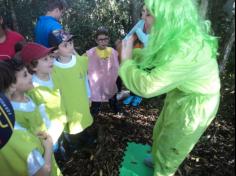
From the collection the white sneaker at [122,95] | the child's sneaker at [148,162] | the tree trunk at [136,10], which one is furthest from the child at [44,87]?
the tree trunk at [136,10]

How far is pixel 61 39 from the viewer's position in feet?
9.70

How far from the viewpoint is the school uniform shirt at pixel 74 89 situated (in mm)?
2881

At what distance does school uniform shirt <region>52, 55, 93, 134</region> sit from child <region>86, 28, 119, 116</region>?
2.61 feet

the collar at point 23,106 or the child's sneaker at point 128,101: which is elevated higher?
the collar at point 23,106

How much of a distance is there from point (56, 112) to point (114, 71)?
1637 mm

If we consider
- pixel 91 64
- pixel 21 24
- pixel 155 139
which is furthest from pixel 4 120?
pixel 21 24

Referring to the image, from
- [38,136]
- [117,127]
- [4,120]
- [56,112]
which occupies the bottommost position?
[117,127]

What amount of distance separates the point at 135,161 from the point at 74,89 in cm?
102

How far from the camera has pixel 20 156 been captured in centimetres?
160

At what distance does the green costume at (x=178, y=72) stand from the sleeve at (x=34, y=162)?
2.43 ft

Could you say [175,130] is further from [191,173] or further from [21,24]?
[21,24]

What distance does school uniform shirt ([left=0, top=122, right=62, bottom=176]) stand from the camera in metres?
1.58

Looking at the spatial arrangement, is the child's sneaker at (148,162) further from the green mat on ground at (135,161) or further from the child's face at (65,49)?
the child's face at (65,49)

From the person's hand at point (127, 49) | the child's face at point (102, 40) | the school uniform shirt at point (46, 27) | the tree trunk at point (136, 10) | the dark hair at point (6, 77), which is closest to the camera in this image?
the dark hair at point (6, 77)
